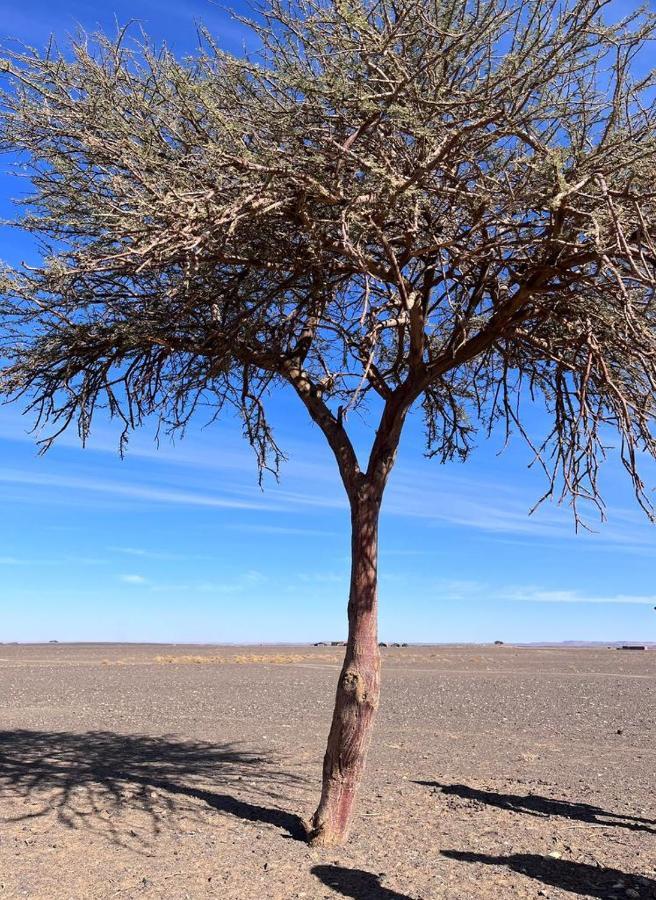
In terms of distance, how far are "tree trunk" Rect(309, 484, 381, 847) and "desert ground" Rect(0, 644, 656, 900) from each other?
0.92 ft

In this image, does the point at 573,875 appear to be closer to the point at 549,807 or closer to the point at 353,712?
Answer: the point at 353,712

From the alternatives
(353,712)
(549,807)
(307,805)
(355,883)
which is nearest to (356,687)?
(353,712)

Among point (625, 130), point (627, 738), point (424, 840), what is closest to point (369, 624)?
point (424, 840)

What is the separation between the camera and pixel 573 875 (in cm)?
677

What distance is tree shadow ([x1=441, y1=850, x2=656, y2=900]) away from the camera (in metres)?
6.36

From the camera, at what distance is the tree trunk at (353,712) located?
24.5 feet

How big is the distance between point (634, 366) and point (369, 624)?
12.4 feet

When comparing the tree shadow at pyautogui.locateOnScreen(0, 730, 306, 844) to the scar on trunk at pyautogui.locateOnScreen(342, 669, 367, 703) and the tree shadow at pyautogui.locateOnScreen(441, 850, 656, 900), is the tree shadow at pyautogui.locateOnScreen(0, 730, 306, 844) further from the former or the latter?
the tree shadow at pyautogui.locateOnScreen(441, 850, 656, 900)

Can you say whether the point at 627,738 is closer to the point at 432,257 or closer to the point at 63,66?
the point at 432,257

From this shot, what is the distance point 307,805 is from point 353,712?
1.99 meters

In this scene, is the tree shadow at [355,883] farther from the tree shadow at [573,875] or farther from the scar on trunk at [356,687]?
the scar on trunk at [356,687]

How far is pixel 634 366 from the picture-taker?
8695 mm

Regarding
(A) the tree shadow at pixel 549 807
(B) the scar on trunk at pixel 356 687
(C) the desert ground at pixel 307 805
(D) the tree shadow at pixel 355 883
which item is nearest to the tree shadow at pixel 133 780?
(C) the desert ground at pixel 307 805

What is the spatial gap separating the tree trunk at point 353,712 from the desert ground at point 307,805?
28 cm
